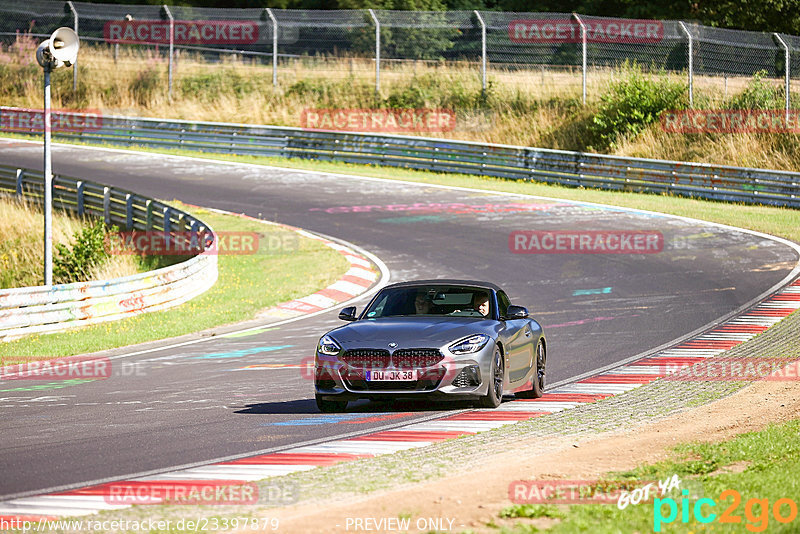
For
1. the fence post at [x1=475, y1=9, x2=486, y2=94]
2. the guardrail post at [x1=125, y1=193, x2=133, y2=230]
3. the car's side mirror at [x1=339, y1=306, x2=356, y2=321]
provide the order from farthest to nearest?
the fence post at [x1=475, y1=9, x2=486, y2=94] < the guardrail post at [x1=125, y1=193, x2=133, y2=230] < the car's side mirror at [x1=339, y1=306, x2=356, y2=321]

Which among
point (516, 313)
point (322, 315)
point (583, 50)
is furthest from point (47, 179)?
point (583, 50)

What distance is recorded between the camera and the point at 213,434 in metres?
9.58

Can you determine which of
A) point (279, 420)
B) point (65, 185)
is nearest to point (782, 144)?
point (65, 185)

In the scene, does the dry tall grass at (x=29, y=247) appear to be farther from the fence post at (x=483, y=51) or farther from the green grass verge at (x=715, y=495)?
the green grass verge at (x=715, y=495)

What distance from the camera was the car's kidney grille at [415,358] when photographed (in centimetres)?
1045

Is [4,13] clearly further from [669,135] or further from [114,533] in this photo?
[114,533]

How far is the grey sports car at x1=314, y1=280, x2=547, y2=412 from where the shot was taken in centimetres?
1046

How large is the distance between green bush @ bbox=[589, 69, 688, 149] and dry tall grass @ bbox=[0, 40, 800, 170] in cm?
49

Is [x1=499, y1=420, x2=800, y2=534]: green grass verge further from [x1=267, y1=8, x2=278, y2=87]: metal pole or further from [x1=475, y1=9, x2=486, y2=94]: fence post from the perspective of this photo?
[x1=267, y1=8, x2=278, y2=87]: metal pole

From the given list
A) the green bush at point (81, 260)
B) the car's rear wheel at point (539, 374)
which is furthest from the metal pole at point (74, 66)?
the car's rear wheel at point (539, 374)

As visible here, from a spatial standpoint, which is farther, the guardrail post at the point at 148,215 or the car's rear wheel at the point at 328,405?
the guardrail post at the point at 148,215

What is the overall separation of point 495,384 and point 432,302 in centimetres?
135

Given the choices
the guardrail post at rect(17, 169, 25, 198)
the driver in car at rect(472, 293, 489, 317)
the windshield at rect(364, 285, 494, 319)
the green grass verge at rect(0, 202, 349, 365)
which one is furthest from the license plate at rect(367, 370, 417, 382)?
the guardrail post at rect(17, 169, 25, 198)

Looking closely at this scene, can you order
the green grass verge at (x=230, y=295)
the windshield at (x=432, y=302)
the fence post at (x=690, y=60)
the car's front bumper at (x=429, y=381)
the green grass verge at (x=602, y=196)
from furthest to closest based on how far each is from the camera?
the fence post at (x=690, y=60) → the green grass verge at (x=602, y=196) → the green grass verge at (x=230, y=295) → the windshield at (x=432, y=302) → the car's front bumper at (x=429, y=381)
